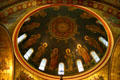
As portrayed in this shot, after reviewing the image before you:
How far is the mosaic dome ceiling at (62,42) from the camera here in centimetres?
1496

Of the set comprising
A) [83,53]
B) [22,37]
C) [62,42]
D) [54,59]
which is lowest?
[54,59]

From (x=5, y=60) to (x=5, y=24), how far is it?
2.70m

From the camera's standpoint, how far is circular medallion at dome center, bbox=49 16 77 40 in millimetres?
16344

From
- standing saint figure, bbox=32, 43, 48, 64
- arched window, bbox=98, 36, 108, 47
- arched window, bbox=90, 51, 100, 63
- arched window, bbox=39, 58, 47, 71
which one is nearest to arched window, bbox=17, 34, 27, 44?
standing saint figure, bbox=32, 43, 48, 64

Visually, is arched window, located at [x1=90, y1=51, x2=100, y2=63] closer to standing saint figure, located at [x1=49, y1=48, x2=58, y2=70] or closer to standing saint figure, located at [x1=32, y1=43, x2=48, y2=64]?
standing saint figure, located at [x1=49, y1=48, x2=58, y2=70]

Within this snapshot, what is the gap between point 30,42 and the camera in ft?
52.6

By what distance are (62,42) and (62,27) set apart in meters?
1.46

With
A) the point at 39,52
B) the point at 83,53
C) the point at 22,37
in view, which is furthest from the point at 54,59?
the point at 22,37

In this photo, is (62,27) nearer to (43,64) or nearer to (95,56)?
(43,64)

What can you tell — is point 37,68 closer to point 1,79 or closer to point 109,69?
point 1,79

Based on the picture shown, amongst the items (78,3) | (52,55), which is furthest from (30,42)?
(78,3)

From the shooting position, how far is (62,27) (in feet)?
Answer: 55.7

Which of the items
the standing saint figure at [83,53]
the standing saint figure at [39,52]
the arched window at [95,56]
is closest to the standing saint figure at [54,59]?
the standing saint figure at [39,52]

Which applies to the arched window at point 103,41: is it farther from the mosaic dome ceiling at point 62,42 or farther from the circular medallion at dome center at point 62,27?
the circular medallion at dome center at point 62,27
